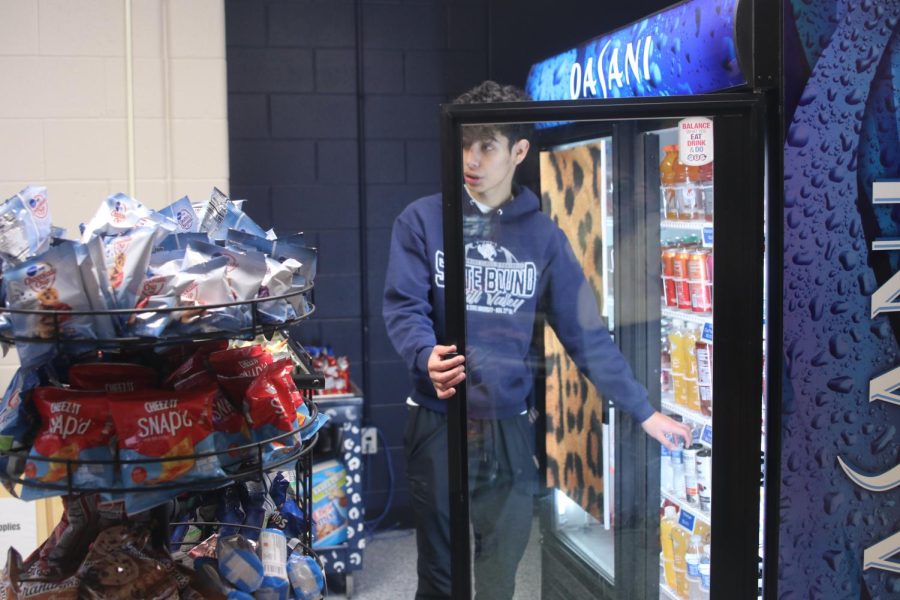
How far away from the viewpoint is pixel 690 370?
3160mm

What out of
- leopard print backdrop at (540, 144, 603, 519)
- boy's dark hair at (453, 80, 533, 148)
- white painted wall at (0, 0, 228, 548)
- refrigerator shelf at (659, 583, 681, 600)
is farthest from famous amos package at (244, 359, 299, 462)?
white painted wall at (0, 0, 228, 548)

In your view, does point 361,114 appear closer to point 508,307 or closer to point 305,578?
point 508,307

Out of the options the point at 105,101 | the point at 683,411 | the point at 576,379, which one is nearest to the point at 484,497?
the point at 576,379

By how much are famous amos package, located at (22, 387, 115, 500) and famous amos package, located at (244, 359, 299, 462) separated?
171mm

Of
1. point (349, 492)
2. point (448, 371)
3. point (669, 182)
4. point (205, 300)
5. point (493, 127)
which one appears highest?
point (493, 127)

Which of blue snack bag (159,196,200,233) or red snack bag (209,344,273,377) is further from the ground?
blue snack bag (159,196,200,233)

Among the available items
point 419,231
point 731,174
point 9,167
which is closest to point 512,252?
point 419,231

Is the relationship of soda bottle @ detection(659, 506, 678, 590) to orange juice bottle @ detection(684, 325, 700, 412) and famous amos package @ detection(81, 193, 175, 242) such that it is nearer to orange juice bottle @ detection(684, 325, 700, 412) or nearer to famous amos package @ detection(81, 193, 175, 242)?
orange juice bottle @ detection(684, 325, 700, 412)

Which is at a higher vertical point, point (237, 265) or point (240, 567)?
point (237, 265)

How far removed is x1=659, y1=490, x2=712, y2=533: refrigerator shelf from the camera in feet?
10.4

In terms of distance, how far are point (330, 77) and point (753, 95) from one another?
2744 mm

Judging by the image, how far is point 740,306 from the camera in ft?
8.27

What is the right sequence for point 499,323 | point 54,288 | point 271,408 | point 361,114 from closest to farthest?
point 54,288, point 271,408, point 499,323, point 361,114

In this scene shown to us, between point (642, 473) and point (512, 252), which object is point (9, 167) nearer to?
point (512, 252)
